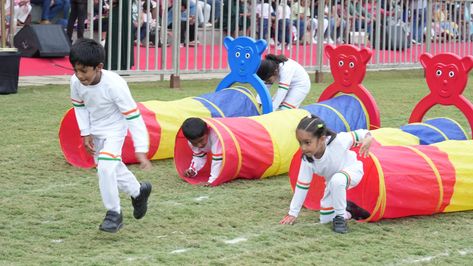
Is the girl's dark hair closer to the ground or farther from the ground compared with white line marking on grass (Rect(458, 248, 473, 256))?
farther from the ground

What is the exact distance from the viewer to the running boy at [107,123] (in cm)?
630

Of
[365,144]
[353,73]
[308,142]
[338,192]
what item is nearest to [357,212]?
[338,192]

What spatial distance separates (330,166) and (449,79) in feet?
9.74

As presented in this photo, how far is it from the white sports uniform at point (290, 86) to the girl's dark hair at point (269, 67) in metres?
0.05

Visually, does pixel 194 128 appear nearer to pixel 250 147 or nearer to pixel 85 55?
pixel 250 147

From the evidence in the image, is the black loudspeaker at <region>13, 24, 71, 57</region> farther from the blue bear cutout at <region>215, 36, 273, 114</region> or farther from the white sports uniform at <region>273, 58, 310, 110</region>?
the white sports uniform at <region>273, 58, 310, 110</region>

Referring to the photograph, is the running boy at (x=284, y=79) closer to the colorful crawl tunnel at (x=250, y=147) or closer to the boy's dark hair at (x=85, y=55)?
the colorful crawl tunnel at (x=250, y=147)

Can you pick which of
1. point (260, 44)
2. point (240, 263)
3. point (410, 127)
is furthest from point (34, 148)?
point (240, 263)

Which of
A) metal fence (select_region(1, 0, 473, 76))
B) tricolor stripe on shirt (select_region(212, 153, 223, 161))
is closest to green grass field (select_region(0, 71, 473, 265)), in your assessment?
tricolor stripe on shirt (select_region(212, 153, 223, 161))

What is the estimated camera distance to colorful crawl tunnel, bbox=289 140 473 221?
6895mm

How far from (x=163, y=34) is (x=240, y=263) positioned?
9130 mm

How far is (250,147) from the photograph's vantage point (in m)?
8.35

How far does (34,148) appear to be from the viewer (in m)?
9.52

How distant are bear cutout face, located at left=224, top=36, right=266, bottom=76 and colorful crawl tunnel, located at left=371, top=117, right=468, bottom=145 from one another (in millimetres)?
2180
